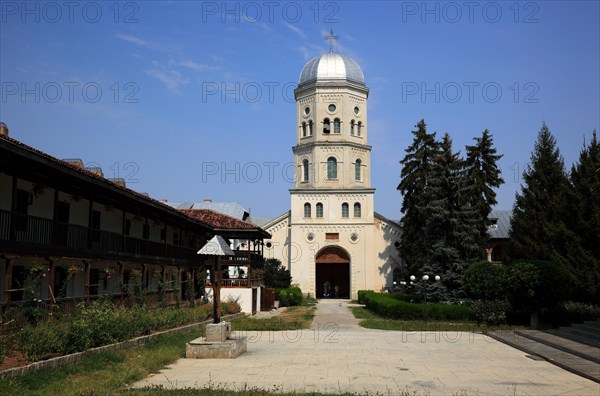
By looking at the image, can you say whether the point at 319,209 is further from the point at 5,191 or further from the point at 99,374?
the point at 99,374

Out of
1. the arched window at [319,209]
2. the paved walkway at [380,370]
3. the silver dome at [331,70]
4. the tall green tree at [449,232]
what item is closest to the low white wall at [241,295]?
the tall green tree at [449,232]

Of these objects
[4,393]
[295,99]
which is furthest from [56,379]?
[295,99]

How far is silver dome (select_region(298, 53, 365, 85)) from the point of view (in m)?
50.0

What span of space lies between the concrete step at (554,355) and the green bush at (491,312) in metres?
3.75

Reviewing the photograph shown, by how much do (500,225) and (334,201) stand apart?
17.6 metres

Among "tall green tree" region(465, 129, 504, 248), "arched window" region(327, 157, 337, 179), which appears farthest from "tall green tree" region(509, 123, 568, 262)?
"arched window" region(327, 157, 337, 179)

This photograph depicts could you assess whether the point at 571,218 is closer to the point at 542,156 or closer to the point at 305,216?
the point at 542,156

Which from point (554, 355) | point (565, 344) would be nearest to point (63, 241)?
point (554, 355)

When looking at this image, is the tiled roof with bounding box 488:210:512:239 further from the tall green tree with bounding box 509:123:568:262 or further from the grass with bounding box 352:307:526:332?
the grass with bounding box 352:307:526:332

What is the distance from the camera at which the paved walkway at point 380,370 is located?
11.3 m

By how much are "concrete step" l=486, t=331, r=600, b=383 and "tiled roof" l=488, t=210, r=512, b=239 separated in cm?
3254

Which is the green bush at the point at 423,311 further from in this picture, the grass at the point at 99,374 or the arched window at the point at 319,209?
the arched window at the point at 319,209

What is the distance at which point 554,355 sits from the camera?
15562mm

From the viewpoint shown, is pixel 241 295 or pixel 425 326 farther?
pixel 241 295
